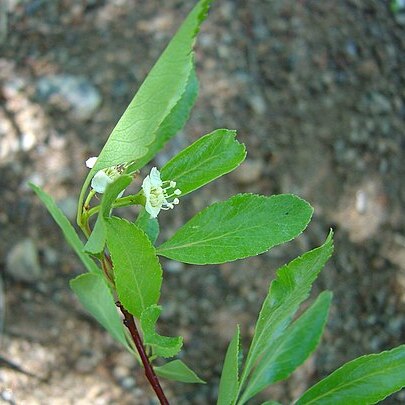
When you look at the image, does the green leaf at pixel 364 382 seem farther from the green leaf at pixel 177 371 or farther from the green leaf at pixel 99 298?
the green leaf at pixel 99 298

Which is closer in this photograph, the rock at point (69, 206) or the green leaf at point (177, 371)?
the green leaf at point (177, 371)

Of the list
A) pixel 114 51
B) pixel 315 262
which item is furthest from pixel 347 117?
pixel 315 262

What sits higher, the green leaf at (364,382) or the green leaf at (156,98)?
the green leaf at (156,98)

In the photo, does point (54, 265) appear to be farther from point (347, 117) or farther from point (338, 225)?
point (347, 117)

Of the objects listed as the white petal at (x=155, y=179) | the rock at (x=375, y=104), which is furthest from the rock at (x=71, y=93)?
the white petal at (x=155, y=179)

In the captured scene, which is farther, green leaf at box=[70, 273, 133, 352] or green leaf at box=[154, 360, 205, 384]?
green leaf at box=[154, 360, 205, 384]

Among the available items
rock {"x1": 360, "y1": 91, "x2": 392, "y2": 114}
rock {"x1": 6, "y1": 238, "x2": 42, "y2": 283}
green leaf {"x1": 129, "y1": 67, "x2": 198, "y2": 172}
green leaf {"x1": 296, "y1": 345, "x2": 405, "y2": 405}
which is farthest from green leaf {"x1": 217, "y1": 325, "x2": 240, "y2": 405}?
→ rock {"x1": 360, "y1": 91, "x2": 392, "y2": 114}

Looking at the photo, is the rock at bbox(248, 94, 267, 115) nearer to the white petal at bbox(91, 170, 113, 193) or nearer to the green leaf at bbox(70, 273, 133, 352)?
the green leaf at bbox(70, 273, 133, 352)
